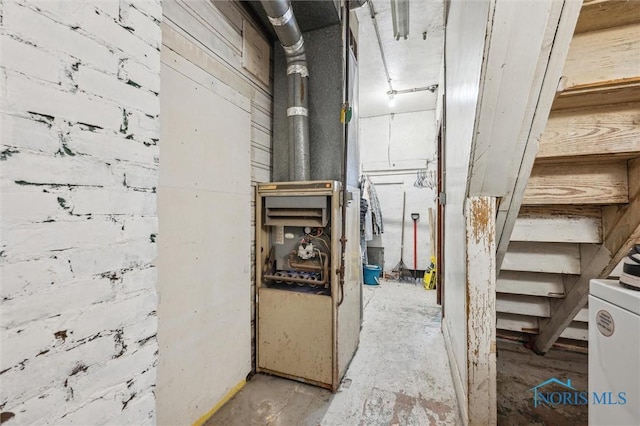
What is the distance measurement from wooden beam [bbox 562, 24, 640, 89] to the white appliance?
0.74 m

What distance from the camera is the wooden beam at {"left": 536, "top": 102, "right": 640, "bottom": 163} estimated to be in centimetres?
108

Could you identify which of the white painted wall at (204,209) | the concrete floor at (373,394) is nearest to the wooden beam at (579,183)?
the concrete floor at (373,394)

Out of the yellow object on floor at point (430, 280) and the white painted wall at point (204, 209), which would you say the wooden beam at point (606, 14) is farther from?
the yellow object on floor at point (430, 280)

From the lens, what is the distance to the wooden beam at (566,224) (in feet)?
4.99

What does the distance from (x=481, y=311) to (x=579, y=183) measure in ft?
2.68

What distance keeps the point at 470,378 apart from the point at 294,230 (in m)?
1.40

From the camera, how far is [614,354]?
2.29ft

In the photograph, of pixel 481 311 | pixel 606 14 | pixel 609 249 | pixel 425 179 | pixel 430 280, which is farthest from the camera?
pixel 425 179

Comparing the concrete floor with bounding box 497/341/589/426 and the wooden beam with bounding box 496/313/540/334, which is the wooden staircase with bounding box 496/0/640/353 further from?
the concrete floor with bounding box 497/341/589/426

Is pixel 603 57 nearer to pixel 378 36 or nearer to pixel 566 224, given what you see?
pixel 566 224

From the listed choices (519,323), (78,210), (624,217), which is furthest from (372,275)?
(78,210)

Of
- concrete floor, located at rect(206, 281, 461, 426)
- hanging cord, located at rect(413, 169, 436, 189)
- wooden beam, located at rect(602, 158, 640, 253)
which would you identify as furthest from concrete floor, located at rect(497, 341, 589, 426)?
hanging cord, located at rect(413, 169, 436, 189)

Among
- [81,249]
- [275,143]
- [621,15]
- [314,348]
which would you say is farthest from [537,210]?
[81,249]

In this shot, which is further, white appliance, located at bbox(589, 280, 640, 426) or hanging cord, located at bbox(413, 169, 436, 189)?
hanging cord, located at bbox(413, 169, 436, 189)
